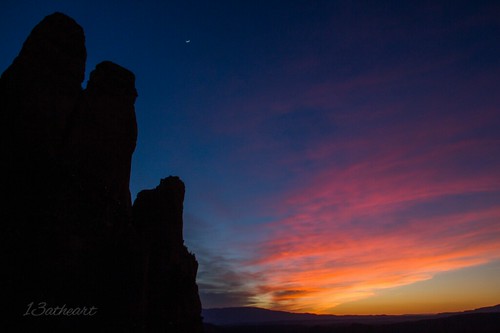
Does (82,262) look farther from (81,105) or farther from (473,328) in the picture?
(473,328)

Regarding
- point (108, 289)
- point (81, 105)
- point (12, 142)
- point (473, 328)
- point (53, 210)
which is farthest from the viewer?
point (473, 328)

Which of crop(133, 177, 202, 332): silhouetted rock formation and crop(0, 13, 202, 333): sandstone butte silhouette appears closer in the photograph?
crop(0, 13, 202, 333): sandstone butte silhouette

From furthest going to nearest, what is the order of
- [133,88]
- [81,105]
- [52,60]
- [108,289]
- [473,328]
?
[473,328] → [133,88] → [81,105] → [52,60] → [108,289]

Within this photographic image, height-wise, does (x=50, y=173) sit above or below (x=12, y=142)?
below

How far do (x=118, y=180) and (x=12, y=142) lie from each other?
35.7ft

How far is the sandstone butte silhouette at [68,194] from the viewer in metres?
22.2

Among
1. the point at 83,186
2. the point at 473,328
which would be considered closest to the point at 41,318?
the point at 83,186

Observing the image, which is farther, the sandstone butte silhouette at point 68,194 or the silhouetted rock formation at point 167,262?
the silhouetted rock formation at point 167,262

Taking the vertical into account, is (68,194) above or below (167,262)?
above

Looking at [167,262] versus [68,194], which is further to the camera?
[167,262]

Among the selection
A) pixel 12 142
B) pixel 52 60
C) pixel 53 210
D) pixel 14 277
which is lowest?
pixel 14 277

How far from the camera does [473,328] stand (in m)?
161

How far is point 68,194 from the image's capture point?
2519cm

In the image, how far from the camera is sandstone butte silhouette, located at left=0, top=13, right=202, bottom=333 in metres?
Answer: 22.2
